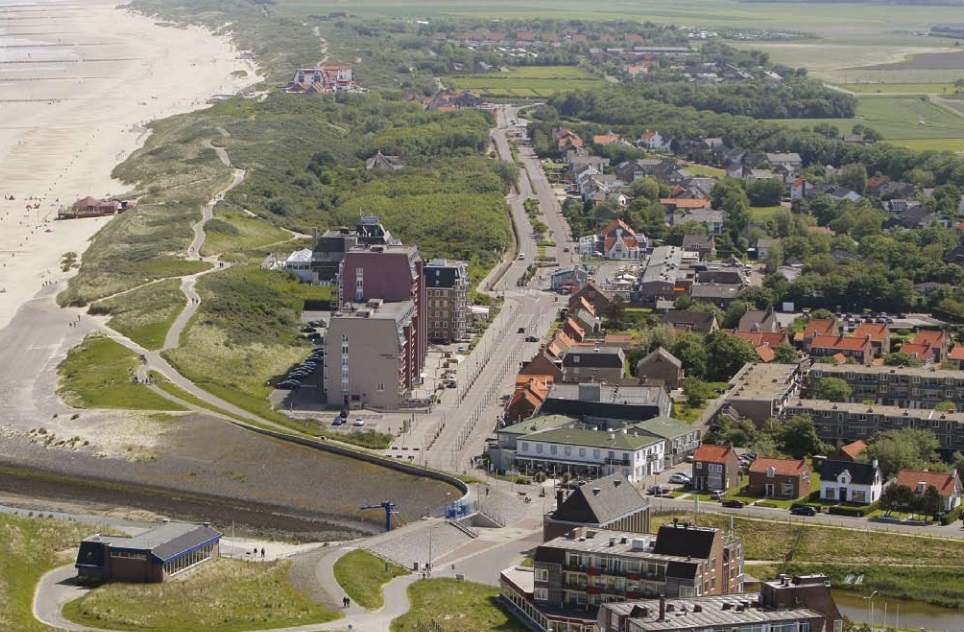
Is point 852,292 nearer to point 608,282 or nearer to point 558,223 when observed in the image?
point 608,282

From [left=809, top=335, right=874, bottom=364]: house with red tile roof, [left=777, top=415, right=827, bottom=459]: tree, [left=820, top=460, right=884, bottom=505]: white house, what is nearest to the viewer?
[left=820, top=460, right=884, bottom=505]: white house

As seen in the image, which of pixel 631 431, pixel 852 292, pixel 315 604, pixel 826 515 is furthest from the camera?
pixel 852 292

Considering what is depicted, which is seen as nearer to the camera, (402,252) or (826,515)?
(826,515)

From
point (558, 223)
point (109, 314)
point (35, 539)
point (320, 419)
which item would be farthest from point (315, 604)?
point (558, 223)

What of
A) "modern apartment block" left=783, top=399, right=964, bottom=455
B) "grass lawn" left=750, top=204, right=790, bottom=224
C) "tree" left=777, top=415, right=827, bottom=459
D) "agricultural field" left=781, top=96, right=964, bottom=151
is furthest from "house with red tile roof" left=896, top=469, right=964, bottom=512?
"agricultural field" left=781, top=96, right=964, bottom=151

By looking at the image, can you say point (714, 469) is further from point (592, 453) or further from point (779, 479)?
point (592, 453)

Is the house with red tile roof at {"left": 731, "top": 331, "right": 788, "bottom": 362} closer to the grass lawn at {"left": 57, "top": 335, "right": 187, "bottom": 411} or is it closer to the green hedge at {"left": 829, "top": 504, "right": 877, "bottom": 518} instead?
the green hedge at {"left": 829, "top": 504, "right": 877, "bottom": 518}

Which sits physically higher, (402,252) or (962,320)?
(402,252)

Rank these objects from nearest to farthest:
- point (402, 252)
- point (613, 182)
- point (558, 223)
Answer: point (402, 252), point (558, 223), point (613, 182)
